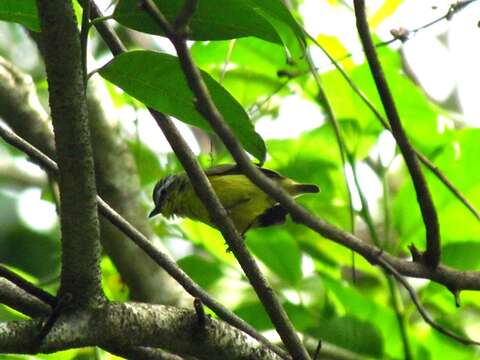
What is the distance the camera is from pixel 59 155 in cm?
143

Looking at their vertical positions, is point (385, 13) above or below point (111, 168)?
above

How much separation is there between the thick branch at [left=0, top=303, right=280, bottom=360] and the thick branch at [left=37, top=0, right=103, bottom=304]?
71 mm

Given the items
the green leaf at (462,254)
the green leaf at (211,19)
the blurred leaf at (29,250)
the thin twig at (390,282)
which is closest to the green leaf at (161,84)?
the green leaf at (211,19)

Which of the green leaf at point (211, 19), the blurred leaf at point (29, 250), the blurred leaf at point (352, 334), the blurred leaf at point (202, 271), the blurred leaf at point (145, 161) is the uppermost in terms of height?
the blurred leaf at point (29, 250)

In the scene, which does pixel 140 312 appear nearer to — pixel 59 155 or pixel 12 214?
pixel 59 155

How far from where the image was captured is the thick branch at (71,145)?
1339 millimetres

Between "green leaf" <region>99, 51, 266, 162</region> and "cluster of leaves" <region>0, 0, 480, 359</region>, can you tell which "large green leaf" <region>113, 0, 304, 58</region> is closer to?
"green leaf" <region>99, 51, 266, 162</region>

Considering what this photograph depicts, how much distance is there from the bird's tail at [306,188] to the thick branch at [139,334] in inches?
59.6

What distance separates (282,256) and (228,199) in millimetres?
835

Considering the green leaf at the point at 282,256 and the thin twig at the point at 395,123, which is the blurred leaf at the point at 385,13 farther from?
the thin twig at the point at 395,123

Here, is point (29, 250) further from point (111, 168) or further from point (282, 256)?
point (282, 256)

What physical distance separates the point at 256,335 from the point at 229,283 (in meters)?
1.41

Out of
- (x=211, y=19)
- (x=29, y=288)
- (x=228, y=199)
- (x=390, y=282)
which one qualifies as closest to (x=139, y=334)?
(x=29, y=288)

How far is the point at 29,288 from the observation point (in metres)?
1.61
